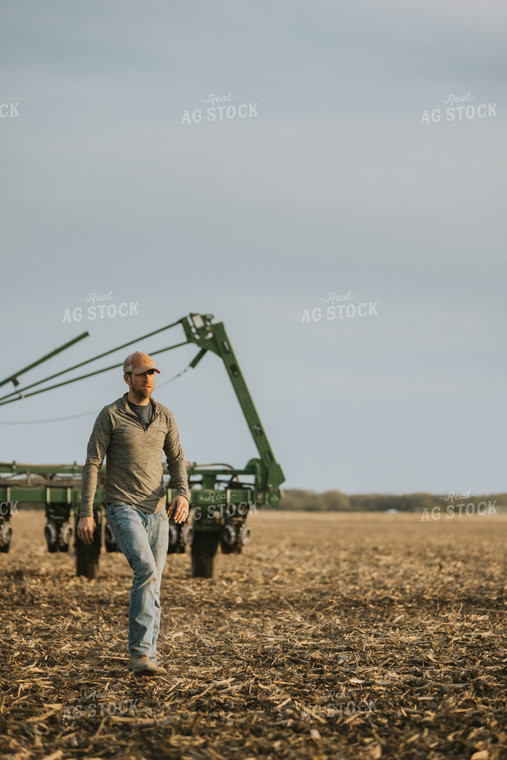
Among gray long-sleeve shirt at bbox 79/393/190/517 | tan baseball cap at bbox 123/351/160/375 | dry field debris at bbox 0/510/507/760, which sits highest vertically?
tan baseball cap at bbox 123/351/160/375

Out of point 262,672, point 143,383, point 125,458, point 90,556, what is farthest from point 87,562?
point 143,383

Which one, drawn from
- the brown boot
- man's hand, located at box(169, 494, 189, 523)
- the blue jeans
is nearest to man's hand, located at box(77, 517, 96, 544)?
the blue jeans

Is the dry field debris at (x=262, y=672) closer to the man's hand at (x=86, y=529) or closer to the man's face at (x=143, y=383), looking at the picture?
the man's hand at (x=86, y=529)

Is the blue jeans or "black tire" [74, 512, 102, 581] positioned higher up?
→ the blue jeans

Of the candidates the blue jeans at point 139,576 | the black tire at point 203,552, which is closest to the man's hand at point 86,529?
the blue jeans at point 139,576

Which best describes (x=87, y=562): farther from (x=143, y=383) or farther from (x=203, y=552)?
(x=143, y=383)

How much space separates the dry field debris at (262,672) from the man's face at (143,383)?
Answer: 2274 mm

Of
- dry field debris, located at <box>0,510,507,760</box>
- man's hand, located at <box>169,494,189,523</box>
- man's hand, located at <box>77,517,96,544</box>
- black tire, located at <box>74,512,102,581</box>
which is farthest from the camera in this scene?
black tire, located at <box>74,512,102,581</box>

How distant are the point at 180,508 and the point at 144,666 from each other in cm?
125

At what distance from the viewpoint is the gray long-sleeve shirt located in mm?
7082

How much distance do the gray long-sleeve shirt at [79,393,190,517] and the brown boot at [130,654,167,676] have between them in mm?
1138

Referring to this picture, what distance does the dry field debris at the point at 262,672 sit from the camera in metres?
5.35

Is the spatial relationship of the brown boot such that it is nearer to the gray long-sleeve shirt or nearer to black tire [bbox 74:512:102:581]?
the gray long-sleeve shirt

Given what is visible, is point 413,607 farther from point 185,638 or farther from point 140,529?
point 140,529
